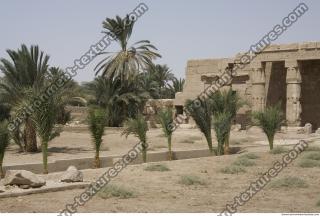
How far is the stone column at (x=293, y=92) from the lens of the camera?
2203cm

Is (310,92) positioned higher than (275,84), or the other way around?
(275,84)

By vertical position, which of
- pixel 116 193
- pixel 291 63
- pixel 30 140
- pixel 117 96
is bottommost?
pixel 116 193

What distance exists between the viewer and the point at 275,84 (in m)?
25.0

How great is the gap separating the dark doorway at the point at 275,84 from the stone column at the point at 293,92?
100 inches

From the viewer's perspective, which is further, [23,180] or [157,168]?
[157,168]

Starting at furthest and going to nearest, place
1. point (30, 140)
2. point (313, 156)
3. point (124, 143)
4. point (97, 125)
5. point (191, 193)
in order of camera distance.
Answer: point (124, 143)
point (30, 140)
point (313, 156)
point (97, 125)
point (191, 193)

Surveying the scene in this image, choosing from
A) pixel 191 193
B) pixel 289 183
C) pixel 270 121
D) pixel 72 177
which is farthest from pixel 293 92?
pixel 72 177

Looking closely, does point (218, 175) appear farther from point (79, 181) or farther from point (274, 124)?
point (274, 124)

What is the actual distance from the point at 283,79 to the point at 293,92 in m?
2.93

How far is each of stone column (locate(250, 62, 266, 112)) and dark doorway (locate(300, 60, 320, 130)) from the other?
91.5 inches

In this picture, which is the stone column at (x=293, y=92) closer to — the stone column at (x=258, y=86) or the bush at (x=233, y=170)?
the stone column at (x=258, y=86)

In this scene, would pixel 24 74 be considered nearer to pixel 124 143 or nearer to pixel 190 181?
pixel 124 143

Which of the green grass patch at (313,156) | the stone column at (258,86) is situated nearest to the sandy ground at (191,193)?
the green grass patch at (313,156)

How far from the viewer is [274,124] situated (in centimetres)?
1485
